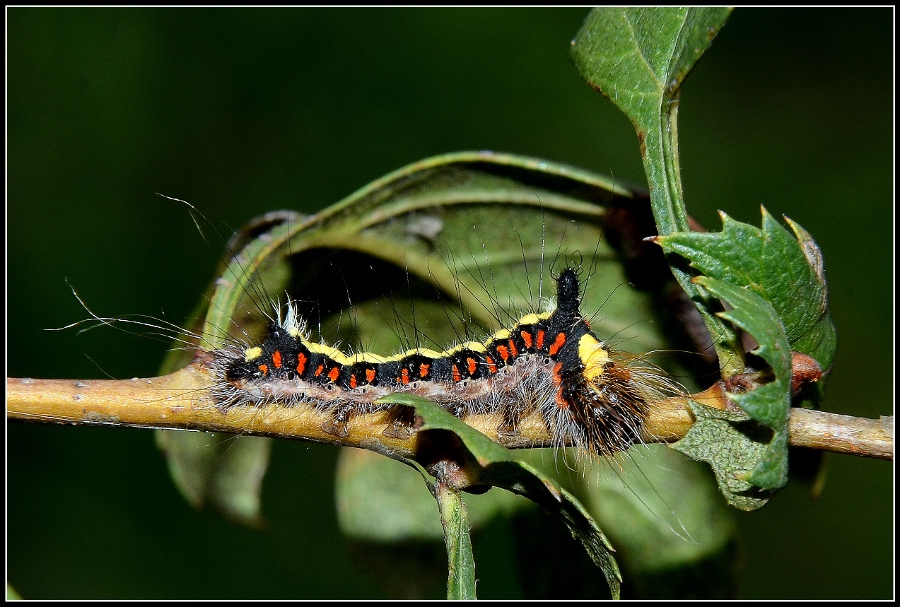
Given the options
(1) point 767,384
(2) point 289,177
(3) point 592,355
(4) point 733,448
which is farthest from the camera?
(2) point 289,177

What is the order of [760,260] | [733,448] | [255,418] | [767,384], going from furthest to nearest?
1. [255,418]
2. [733,448]
3. [760,260]
4. [767,384]

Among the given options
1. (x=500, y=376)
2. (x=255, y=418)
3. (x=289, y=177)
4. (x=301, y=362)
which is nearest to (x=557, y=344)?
(x=500, y=376)

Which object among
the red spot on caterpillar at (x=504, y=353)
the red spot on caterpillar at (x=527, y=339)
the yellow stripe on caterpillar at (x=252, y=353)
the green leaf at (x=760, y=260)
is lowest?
the green leaf at (x=760, y=260)

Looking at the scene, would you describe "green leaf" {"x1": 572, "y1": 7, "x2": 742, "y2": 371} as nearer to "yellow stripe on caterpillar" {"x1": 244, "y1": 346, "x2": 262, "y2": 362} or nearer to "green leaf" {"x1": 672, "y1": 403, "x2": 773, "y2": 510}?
"green leaf" {"x1": 672, "y1": 403, "x2": 773, "y2": 510}

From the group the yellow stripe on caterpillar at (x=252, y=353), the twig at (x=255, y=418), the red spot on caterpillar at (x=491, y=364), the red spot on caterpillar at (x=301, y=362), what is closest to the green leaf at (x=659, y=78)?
the twig at (x=255, y=418)

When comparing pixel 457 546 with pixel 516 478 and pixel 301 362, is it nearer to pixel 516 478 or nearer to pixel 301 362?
pixel 516 478

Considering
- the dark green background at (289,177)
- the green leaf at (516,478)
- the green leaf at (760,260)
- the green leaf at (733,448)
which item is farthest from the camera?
the dark green background at (289,177)

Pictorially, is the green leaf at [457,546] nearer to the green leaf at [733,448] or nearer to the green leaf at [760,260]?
the green leaf at [733,448]

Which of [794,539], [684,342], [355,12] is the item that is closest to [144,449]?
[355,12]
